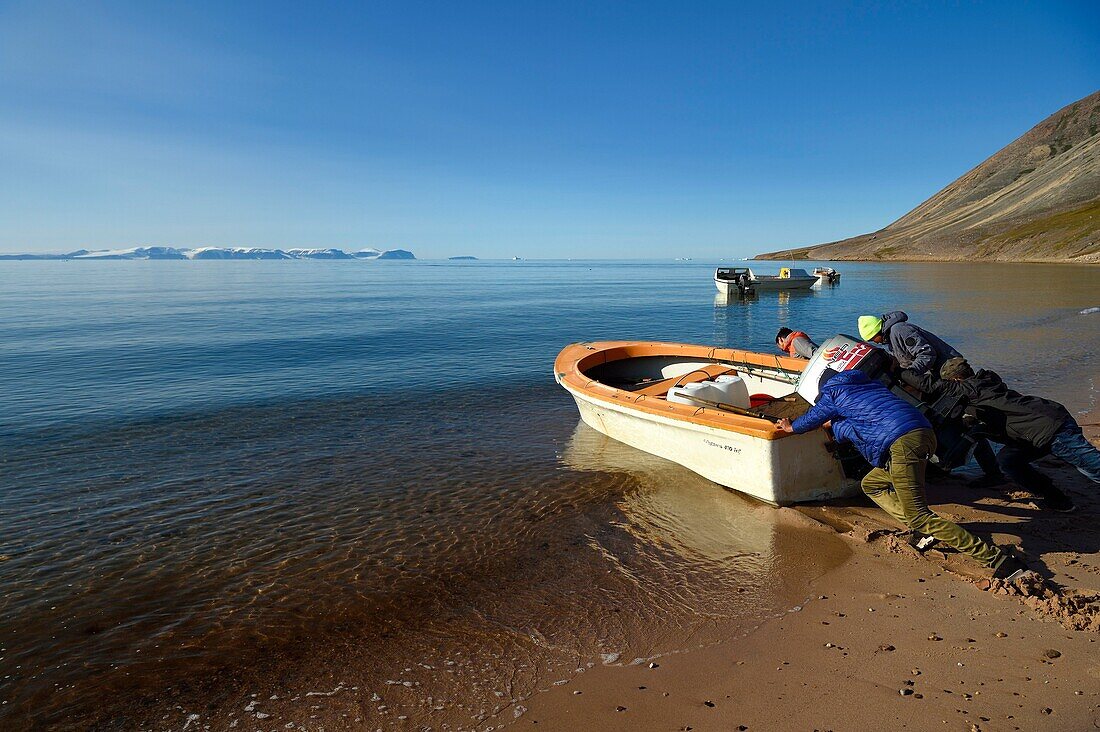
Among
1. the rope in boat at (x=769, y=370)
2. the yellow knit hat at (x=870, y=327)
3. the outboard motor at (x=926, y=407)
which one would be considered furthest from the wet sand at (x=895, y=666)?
the rope in boat at (x=769, y=370)

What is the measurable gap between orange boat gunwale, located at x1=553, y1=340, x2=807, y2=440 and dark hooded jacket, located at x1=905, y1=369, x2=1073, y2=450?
2.04 metres

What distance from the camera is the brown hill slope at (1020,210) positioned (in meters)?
92.4

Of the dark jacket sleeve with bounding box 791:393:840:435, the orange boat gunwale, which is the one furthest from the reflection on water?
the dark jacket sleeve with bounding box 791:393:840:435

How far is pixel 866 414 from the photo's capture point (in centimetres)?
602

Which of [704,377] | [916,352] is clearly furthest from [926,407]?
[704,377]

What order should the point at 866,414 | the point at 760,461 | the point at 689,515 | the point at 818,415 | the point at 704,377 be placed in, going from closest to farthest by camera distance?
1. the point at 866,414
2. the point at 818,415
3. the point at 760,461
4. the point at 689,515
5. the point at 704,377

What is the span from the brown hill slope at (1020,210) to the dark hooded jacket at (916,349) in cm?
8087

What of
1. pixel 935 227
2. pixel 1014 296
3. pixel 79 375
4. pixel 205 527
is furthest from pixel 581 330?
pixel 935 227

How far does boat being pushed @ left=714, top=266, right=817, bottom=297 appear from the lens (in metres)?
51.4

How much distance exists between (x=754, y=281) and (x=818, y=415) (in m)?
50.0

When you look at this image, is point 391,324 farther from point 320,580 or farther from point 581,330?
point 320,580

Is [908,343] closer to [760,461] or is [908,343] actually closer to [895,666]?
[760,461]

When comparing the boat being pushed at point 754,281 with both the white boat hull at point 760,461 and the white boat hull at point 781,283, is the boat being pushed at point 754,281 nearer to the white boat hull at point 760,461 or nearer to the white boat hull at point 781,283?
the white boat hull at point 781,283

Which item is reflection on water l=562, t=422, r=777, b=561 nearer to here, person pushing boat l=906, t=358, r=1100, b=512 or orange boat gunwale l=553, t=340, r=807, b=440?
orange boat gunwale l=553, t=340, r=807, b=440
